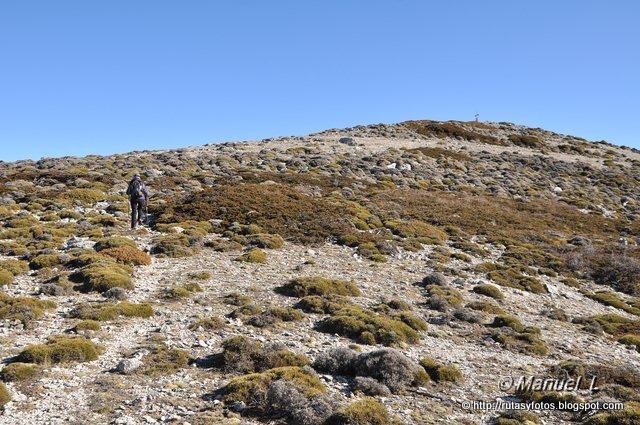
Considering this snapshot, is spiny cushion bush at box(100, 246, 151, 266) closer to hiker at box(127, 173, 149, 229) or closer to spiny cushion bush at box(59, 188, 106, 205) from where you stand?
hiker at box(127, 173, 149, 229)

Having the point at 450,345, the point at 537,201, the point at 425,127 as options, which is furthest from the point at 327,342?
the point at 425,127

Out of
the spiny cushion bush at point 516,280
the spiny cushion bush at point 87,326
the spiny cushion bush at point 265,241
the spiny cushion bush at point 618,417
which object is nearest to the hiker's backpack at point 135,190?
the spiny cushion bush at point 265,241

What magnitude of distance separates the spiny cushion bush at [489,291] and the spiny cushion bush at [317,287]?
20.2 ft

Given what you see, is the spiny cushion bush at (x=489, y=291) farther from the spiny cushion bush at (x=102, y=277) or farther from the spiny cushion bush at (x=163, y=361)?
the spiny cushion bush at (x=102, y=277)

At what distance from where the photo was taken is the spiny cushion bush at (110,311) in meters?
13.9

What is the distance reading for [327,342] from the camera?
1388 centimetres

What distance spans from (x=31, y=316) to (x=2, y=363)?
118 inches

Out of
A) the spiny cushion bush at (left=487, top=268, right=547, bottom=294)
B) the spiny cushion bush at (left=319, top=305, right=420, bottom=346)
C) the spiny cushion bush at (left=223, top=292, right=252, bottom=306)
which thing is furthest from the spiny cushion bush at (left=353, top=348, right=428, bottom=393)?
the spiny cushion bush at (left=487, top=268, right=547, bottom=294)

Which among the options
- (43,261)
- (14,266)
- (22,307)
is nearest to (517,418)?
(22,307)

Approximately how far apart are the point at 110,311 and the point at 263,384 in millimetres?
6665

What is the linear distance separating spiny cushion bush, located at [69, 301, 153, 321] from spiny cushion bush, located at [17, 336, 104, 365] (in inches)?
79.1

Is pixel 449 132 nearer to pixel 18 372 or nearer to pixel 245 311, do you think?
pixel 245 311

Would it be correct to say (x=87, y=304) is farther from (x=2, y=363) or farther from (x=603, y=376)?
(x=603, y=376)

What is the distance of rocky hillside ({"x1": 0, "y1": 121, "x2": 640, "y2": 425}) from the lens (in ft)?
33.5
